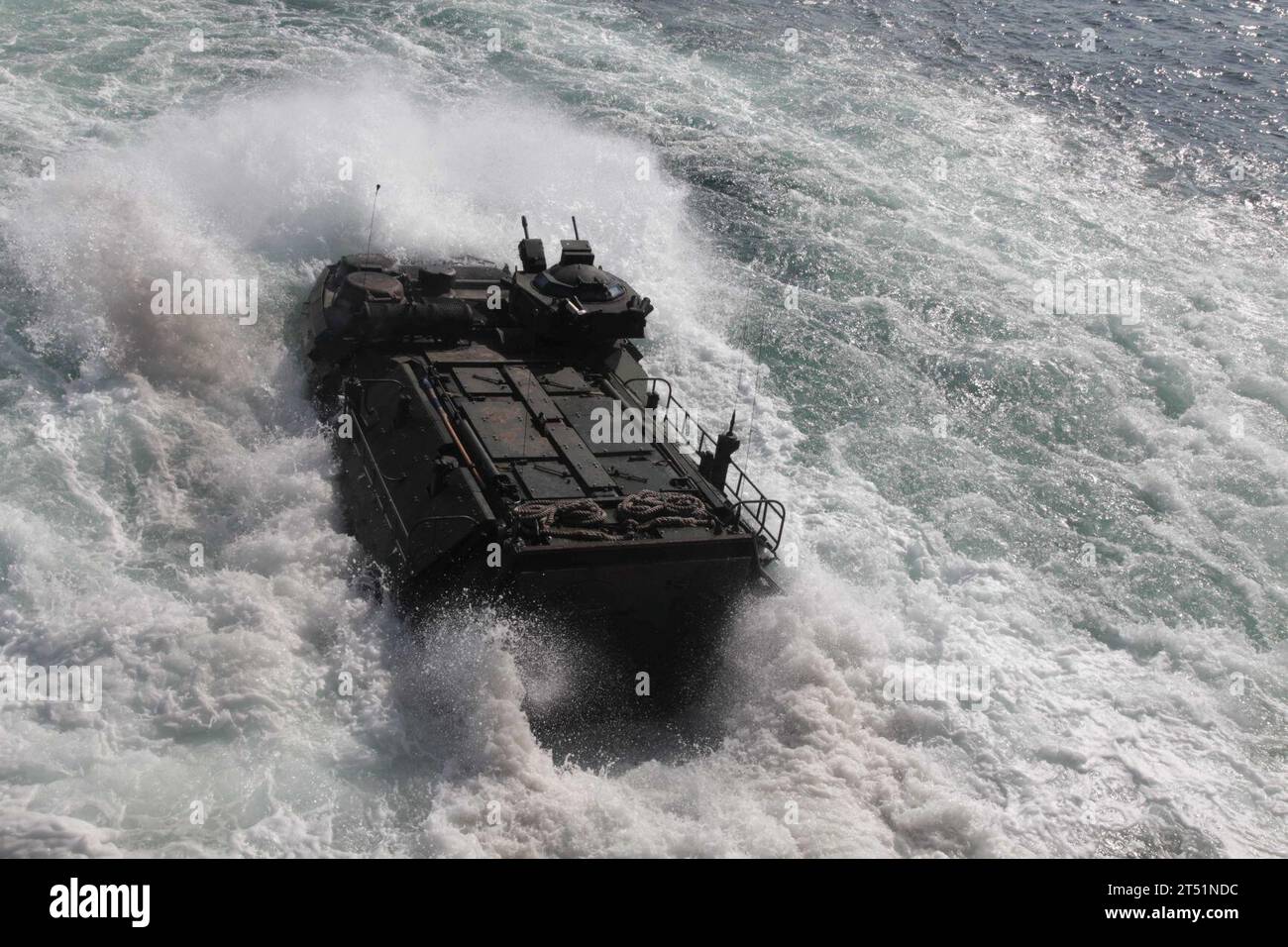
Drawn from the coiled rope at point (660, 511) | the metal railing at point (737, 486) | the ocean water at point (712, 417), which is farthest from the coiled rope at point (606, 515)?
the ocean water at point (712, 417)

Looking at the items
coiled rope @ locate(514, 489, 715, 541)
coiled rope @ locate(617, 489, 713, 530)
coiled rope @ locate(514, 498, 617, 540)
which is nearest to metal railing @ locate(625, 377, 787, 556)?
coiled rope @ locate(617, 489, 713, 530)

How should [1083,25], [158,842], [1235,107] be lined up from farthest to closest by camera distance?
[1083,25] → [1235,107] → [158,842]

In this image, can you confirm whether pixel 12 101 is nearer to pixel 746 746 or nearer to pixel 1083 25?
pixel 746 746

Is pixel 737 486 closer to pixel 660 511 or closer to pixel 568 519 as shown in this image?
pixel 660 511

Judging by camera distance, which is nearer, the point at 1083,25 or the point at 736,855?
the point at 736,855

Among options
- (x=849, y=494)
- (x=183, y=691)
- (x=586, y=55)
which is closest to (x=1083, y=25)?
(x=586, y=55)

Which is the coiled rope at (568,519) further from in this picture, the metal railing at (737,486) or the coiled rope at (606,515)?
the metal railing at (737,486)

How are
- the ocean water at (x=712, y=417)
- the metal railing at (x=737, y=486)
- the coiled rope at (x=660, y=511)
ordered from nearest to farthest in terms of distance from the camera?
the ocean water at (x=712, y=417) → the coiled rope at (x=660, y=511) → the metal railing at (x=737, y=486)
